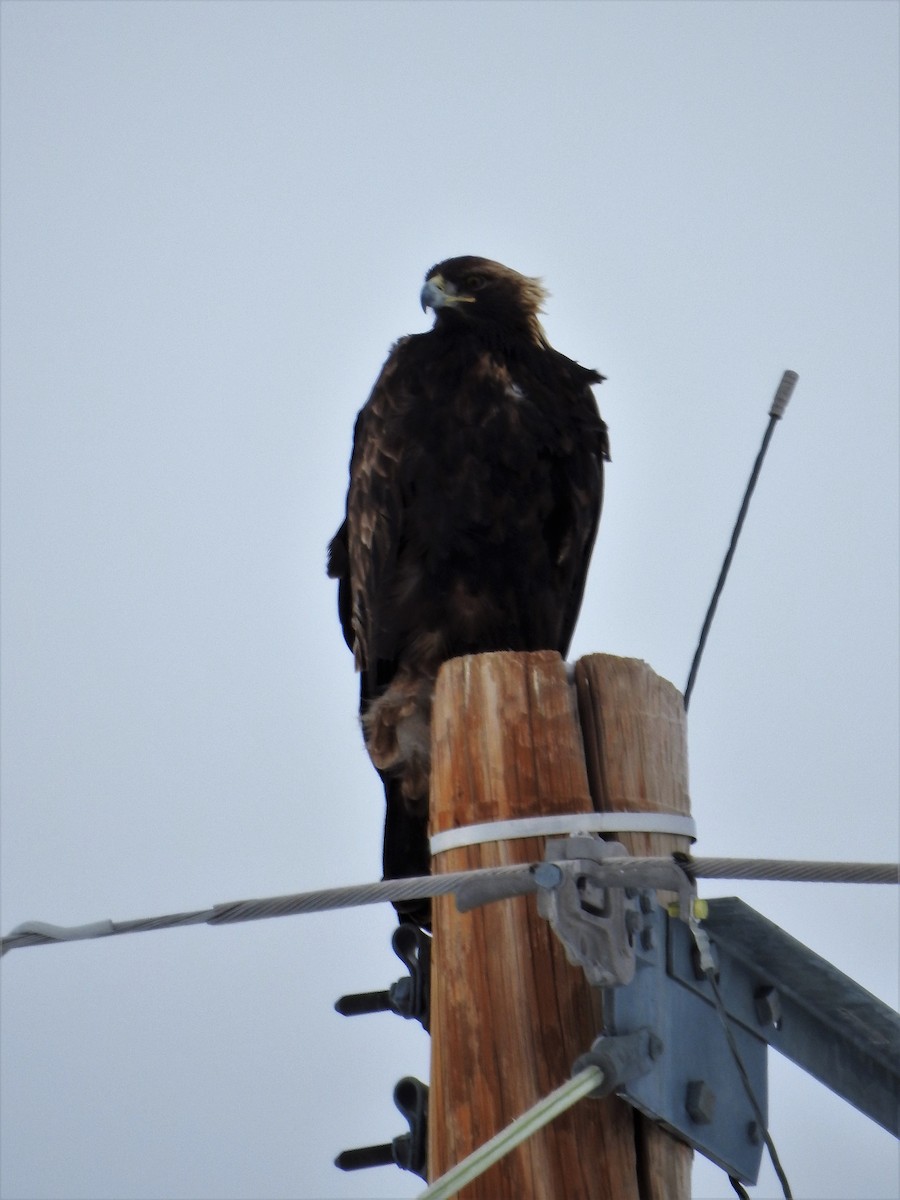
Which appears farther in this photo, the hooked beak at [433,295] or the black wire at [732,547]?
the hooked beak at [433,295]

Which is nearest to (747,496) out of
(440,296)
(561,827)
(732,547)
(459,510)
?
(732,547)

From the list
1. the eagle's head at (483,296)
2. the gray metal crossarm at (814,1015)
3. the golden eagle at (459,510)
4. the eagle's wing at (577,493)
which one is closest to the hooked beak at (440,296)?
the eagle's head at (483,296)

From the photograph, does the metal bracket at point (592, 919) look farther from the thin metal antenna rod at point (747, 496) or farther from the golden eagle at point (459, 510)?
the golden eagle at point (459, 510)

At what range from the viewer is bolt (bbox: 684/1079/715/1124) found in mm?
2230

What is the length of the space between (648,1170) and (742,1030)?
0.29 metres

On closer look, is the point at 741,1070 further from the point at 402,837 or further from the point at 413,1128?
the point at 402,837

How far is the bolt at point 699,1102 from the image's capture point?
2.23 m

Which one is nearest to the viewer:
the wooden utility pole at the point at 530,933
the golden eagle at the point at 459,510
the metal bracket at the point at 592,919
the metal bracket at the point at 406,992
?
the metal bracket at the point at 592,919

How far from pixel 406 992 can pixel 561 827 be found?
0.55 m

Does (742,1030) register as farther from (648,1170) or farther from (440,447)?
(440,447)

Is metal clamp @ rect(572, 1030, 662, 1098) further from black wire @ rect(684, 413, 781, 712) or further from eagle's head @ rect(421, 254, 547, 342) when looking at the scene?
eagle's head @ rect(421, 254, 547, 342)

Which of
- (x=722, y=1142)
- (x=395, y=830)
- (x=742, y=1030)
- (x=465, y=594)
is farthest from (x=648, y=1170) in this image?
(x=465, y=594)

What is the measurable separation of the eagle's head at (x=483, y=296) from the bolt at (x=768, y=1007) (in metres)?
3.13

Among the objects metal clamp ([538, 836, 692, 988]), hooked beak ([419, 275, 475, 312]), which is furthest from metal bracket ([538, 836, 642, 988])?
hooked beak ([419, 275, 475, 312])
